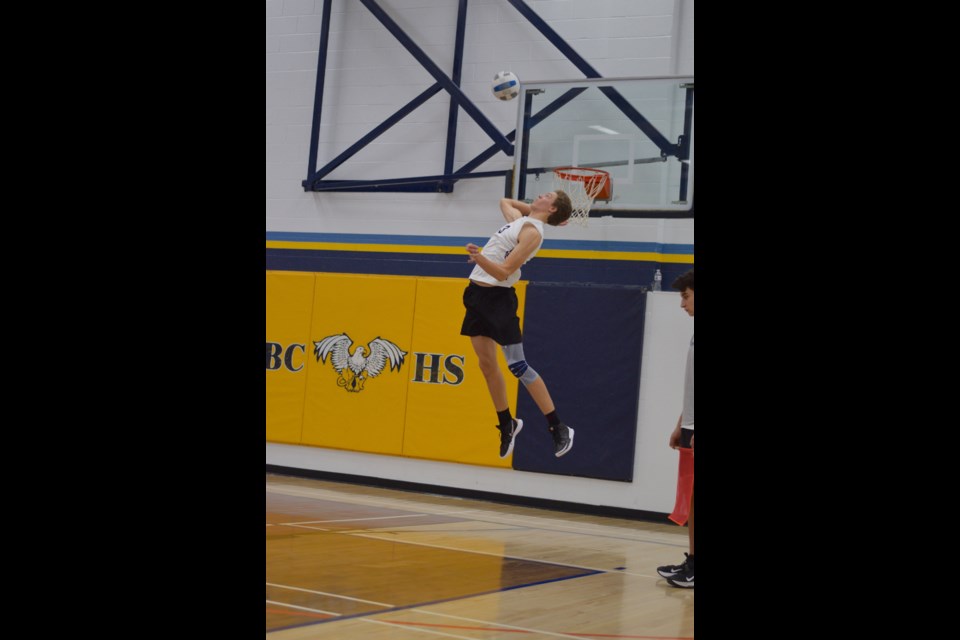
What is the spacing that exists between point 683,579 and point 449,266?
5.01 m

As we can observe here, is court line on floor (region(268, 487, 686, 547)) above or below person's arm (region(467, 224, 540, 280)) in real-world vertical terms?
below

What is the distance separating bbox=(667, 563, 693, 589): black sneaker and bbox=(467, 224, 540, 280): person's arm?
2010 mm

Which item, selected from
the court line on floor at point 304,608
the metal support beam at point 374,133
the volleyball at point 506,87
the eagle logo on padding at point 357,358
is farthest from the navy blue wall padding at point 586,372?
the court line on floor at point 304,608

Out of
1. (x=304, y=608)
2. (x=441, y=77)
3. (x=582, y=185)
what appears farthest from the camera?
(x=441, y=77)

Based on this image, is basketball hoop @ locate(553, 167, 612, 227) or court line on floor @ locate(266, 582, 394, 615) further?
basketball hoop @ locate(553, 167, 612, 227)

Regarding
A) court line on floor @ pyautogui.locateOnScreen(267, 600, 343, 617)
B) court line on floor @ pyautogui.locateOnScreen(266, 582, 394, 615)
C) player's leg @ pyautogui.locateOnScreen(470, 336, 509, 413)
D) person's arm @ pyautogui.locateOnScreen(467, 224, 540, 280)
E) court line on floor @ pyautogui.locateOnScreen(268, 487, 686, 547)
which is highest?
person's arm @ pyautogui.locateOnScreen(467, 224, 540, 280)

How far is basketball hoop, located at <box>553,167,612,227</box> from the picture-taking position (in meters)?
8.59

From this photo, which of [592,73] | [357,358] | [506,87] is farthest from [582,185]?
[357,358]

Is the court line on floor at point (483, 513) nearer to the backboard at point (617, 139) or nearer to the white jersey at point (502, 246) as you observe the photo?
the backboard at point (617, 139)

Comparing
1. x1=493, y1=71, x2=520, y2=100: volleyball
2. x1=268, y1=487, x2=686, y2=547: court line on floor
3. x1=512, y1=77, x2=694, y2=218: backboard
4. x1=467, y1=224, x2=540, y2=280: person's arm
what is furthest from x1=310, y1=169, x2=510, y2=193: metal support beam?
x1=467, y1=224, x2=540, y2=280: person's arm

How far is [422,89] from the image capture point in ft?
36.1

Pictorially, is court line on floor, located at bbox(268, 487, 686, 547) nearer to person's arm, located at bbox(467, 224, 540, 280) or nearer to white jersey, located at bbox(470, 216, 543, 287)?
white jersey, located at bbox(470, 216, 543, 287)

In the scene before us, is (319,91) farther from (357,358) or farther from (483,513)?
(483,513)

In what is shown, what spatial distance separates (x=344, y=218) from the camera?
11273 mm
